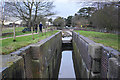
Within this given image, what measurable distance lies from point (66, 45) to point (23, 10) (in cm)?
1048

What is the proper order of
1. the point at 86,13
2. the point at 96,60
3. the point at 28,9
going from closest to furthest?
the point at 96,60, the point at 28,9, the point at 86,13

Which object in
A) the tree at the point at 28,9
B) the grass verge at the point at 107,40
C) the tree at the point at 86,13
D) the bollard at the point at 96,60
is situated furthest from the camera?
the tree at the point at 86,13

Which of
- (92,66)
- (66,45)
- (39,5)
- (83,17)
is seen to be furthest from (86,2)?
(83,17)

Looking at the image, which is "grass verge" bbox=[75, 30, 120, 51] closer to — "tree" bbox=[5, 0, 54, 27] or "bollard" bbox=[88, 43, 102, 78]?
"bollard" bbox=[88, 43, 102, 78]

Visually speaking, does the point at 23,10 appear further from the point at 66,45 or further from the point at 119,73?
the point at 119,73

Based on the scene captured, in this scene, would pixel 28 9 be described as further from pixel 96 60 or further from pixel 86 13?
pixel 86 13

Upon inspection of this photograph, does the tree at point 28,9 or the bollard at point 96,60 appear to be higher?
the tree at point 28,9

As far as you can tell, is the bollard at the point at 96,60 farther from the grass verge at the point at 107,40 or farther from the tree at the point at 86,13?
the tree at the point at 86,13

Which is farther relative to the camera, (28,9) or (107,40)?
(28,9)

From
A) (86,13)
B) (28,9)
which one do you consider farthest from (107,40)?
(86,13)

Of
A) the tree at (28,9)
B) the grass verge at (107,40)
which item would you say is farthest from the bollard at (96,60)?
the tree at (28,9)

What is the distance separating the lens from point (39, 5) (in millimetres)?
20266

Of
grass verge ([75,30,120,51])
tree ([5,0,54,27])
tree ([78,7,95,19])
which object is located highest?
tree ([78,7,95,19])

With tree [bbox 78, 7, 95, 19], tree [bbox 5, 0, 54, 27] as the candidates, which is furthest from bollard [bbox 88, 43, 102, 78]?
tree [bbox 78, 7, 95, 19]
